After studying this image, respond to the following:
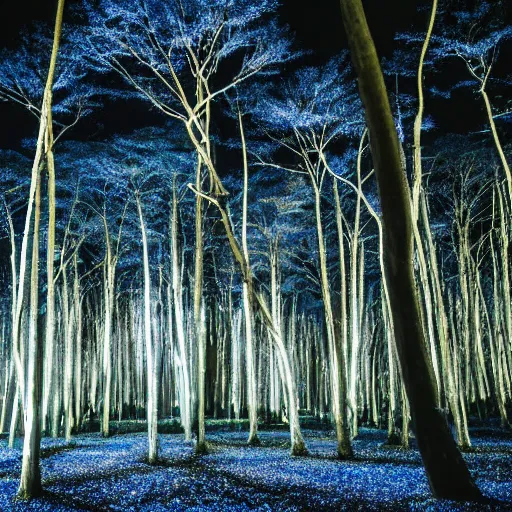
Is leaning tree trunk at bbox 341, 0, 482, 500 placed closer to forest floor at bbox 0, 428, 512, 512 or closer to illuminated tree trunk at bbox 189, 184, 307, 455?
forest floor at bbox 0, 428, 512, 512

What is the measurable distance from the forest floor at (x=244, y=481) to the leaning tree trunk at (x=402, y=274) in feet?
1.42

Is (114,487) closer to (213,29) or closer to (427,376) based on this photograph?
(427,376)

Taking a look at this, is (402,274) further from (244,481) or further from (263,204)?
(263,204)

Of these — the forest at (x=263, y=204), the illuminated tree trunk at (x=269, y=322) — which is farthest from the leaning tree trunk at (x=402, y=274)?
the illuminated tree trunk at (x=269, y=322)

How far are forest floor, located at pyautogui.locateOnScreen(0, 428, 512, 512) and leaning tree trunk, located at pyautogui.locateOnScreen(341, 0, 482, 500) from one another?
0.43 m

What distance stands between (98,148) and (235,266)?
9.64 metres

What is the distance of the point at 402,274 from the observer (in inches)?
240

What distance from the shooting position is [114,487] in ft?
29.5

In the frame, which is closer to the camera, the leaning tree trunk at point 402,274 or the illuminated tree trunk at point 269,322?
the leaning tree trunk at point 402,274

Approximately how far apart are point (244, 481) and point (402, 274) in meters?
5.58

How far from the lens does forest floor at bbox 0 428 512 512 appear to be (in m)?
7.34

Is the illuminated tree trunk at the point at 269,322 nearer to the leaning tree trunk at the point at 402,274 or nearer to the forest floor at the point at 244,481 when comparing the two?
the forest floor at the point at 244,481

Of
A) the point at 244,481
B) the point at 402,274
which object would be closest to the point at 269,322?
the point at 244,481

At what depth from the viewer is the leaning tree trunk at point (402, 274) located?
19.5ft
